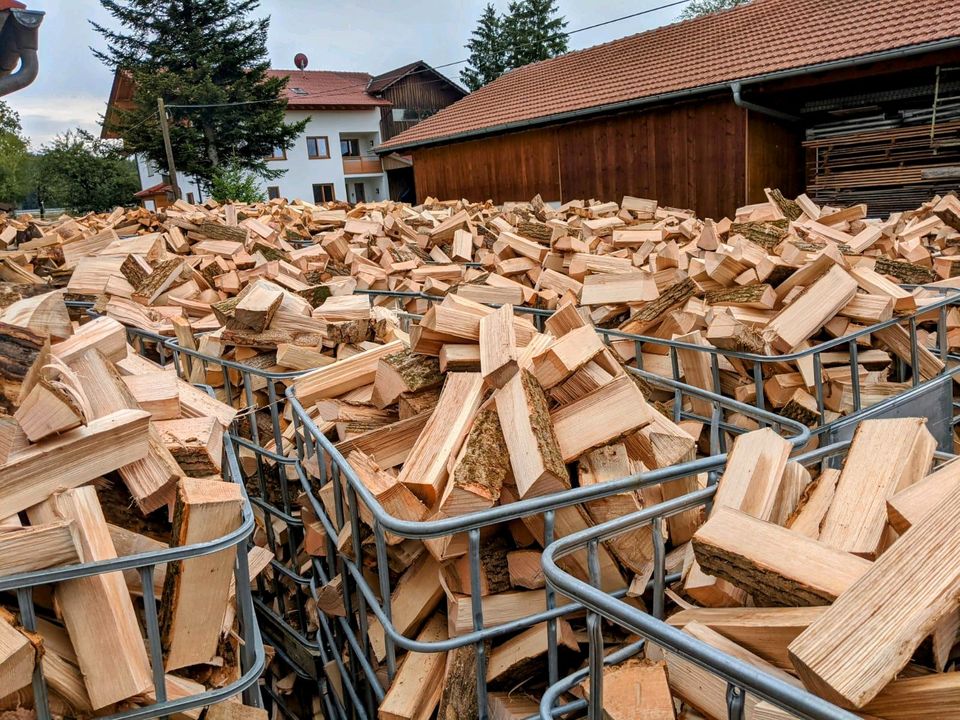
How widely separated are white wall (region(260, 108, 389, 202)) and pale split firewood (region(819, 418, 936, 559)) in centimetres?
4020

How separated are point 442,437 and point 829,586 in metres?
1.20

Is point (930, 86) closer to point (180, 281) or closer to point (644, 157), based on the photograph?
point (644, 157)

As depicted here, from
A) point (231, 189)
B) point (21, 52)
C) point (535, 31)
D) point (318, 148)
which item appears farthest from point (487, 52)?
point (21, 52)

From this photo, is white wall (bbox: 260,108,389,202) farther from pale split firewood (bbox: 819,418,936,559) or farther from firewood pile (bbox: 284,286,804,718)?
pale split firewood (bbox: 819,418,936,559)

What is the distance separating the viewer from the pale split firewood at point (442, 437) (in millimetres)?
2107

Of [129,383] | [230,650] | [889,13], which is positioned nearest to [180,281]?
[129,383]

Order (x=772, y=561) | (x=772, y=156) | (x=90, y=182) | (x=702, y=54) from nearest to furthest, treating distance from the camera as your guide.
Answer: (x=772, y=561) → (x=772, y=156) → (x=702, y=54) → (x=90, y=182)

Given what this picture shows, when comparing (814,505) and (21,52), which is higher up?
(21,52)

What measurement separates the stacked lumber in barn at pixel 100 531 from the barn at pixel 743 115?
1236 cm

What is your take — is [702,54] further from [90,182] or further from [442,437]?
[90,182]

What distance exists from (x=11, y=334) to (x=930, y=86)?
1348 centimetres

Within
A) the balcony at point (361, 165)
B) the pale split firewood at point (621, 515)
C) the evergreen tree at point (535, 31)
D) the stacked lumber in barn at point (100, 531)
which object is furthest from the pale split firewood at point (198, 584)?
the evergreen tree at point (535, 31)

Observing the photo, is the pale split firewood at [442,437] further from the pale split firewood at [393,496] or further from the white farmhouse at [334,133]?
the white farmhouse at [334,133]

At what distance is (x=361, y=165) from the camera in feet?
147
